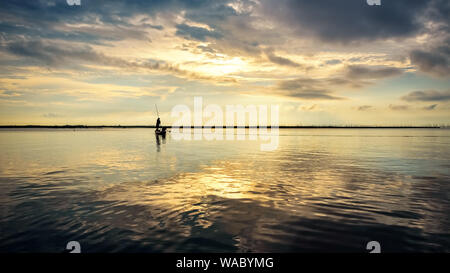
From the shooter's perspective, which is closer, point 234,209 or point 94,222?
point 94,222

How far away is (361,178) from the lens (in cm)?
2181

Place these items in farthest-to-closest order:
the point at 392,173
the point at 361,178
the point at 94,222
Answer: the point at 392,173, the point at 361,178, the point at 94,222

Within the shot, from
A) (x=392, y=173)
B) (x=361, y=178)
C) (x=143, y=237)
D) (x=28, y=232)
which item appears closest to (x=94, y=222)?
(x=28, y=232)

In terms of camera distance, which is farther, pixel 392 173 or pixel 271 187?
pixel 392 173

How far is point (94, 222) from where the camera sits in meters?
11.6

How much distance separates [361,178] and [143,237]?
18478 millimetres
